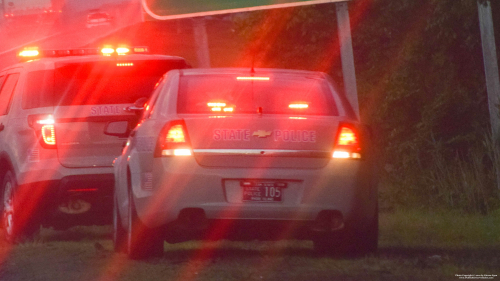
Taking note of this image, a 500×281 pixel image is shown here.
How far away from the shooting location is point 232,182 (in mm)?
7465

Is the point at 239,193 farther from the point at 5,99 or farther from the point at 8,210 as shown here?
the point at 5,99

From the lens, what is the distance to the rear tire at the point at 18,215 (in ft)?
33.2

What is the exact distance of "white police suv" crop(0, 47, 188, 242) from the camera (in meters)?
9.93

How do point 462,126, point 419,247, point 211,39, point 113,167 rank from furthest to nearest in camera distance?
1. point 211,39
2. point 462,126
3. point 113,167
4. point 419,247

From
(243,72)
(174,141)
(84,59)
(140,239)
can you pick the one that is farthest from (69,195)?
(174,141)

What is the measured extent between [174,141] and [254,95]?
761 millimetres

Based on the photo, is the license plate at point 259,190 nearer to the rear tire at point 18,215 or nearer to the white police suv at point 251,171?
the white police suv at point 251,171

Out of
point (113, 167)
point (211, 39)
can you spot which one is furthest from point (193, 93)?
point (211, 39)

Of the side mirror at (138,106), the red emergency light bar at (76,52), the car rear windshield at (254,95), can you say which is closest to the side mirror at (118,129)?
the side mirror at (138,106)

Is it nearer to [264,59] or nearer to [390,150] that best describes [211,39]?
[264,59]

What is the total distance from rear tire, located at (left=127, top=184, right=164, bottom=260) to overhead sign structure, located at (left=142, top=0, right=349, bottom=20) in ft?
18.7

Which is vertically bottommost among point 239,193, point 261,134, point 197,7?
point 239,193

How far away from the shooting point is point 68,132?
9.94 meters

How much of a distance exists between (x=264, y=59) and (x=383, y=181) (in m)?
6.71
